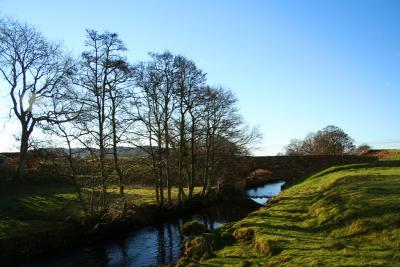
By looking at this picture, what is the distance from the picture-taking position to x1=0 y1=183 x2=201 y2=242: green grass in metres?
27.3

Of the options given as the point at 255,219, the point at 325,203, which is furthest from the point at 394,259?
the point at 255,219

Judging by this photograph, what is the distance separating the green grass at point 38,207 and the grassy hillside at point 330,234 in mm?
12839

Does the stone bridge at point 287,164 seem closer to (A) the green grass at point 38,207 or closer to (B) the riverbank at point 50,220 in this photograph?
(A) the green grass at point 38,207

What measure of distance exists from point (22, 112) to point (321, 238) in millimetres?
35278

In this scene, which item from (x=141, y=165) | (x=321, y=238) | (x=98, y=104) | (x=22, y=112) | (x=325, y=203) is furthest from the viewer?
(x=22, y=112)

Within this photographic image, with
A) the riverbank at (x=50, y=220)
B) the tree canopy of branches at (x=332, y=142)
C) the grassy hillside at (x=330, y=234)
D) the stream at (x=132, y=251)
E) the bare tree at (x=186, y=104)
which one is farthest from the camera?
the tree canopy of branches at (x=332, y=142)

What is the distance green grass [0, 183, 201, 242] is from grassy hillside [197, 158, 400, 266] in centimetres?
1284

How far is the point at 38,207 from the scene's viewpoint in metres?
33.5

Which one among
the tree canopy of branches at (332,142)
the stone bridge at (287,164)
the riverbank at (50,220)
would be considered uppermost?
the tree canopy of branches at (332,142)

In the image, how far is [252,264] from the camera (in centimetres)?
1527

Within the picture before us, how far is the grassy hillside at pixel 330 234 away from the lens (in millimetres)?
14219

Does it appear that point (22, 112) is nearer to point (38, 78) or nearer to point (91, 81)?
point (38, 78)

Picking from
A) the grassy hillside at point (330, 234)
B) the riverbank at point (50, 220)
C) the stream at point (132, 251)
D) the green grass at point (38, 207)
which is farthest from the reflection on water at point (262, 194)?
the grassy hillside at point (330, 234)

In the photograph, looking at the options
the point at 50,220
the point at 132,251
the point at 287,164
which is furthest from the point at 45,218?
the point at 287,164
